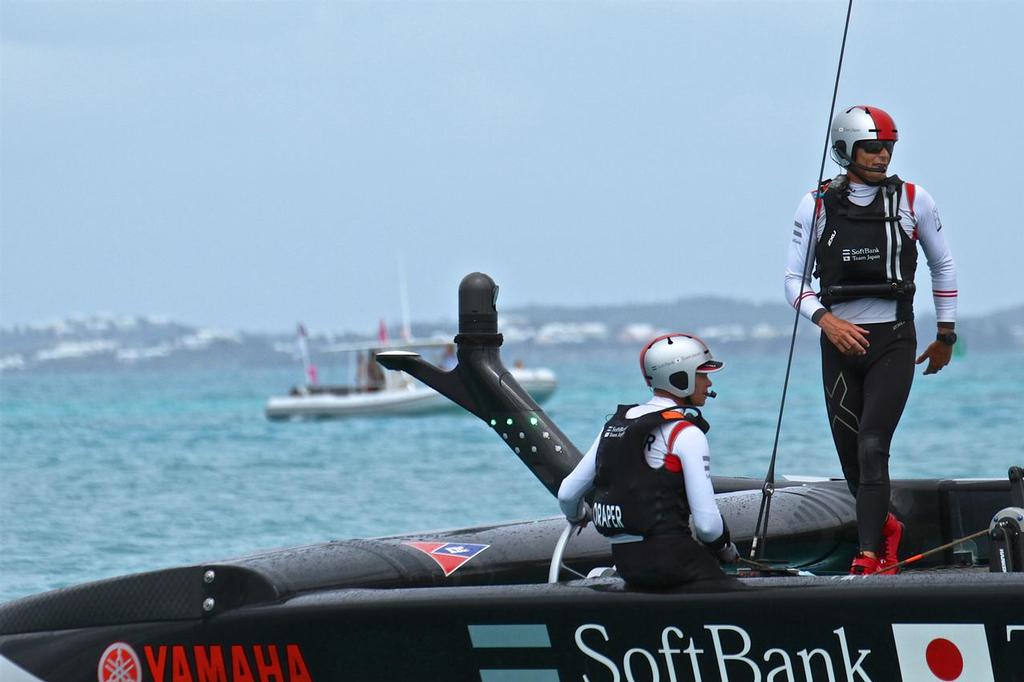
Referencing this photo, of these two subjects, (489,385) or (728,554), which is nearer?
(728,554)

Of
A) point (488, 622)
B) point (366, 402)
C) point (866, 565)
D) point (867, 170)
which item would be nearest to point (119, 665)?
point (488, 622)

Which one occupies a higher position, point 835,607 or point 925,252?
point 925,252

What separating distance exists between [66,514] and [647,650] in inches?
547

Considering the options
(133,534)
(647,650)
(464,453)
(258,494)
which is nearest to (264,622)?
(647,650)

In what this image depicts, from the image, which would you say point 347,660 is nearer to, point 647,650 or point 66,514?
point 647,650

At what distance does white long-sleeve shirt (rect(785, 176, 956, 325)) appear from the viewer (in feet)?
17.1

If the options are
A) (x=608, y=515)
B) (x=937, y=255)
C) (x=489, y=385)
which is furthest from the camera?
(x=489, y=385)

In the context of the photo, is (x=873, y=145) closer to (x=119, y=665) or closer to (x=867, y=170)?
(x=867, y=170)

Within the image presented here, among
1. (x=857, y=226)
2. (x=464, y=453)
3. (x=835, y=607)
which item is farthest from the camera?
(x=464, y=453)

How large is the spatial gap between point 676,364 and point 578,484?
18.3 inches

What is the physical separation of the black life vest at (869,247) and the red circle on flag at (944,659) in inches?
50.0

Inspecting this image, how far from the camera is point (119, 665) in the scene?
16.9 feet

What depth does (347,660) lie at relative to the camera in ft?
16.0

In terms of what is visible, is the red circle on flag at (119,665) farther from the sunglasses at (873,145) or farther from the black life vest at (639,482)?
the sunglasses at (873,145)
